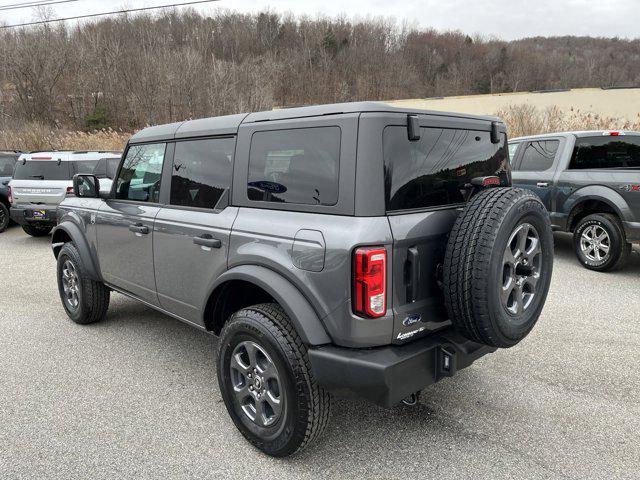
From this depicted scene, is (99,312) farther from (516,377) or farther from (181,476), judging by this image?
(516,377)

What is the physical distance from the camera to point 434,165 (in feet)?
8.86

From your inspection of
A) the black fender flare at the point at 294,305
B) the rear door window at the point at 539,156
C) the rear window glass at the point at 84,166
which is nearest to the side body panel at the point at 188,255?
the black fender flare at the point at 294,305

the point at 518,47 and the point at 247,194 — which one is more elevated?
the point at 518,47

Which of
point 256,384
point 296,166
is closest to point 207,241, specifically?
point 296,166

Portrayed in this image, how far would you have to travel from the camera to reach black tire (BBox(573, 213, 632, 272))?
6.38 meters

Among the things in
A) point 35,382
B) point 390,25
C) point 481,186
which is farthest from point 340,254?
point 390,25

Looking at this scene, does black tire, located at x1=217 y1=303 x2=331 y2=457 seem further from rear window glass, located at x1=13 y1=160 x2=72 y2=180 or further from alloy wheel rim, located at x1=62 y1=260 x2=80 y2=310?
rear window glass, located at x1=13 y1=160 x2=72 y2=180

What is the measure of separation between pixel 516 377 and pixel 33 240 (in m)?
9.75

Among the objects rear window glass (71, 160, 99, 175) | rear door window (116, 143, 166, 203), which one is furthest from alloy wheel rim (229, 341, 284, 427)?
rear window glass (71, 160, 99, 175)

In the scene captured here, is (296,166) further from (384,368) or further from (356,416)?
(356,416)

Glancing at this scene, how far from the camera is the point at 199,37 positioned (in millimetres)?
65000

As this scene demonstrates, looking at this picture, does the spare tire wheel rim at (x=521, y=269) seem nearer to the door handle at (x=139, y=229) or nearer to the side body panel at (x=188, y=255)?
the side body panel at (x=188, y=255)

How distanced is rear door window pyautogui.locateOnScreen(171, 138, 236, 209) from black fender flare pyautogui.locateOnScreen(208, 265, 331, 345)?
2.37ft

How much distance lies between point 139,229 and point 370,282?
220 centimetres
